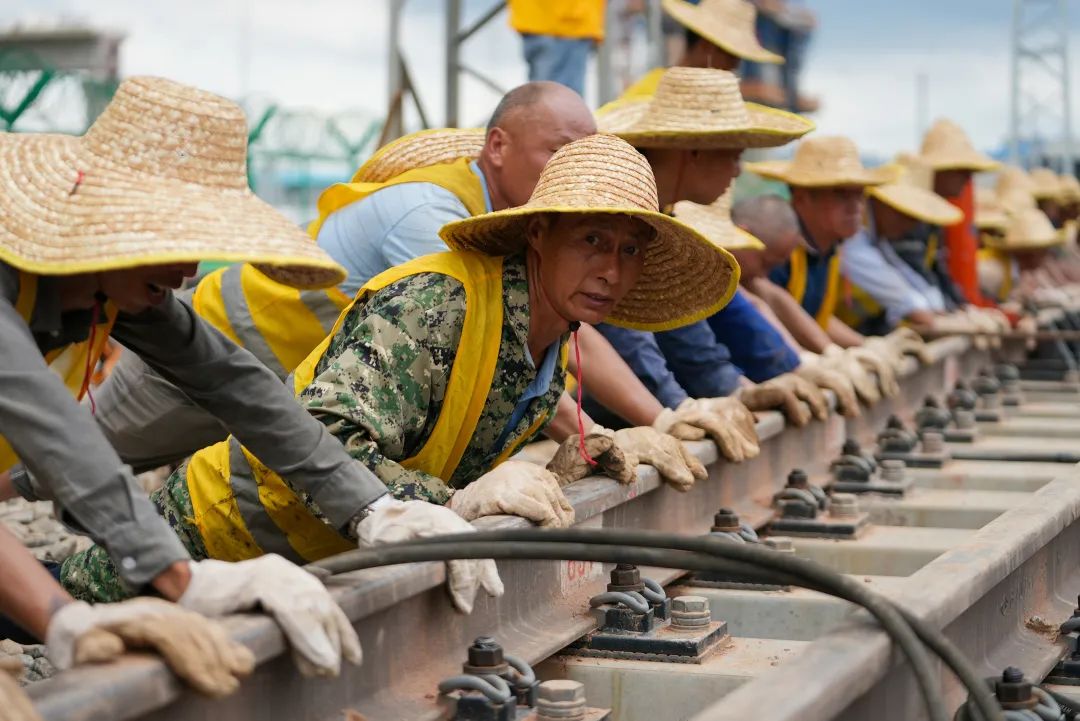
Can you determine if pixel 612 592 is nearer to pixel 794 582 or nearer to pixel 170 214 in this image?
pixel 794 582

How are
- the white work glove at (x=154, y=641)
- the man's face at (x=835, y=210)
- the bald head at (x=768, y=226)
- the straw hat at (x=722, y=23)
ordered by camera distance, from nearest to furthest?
the white work glove at (x=154, y=641)
the straw hat at (x=722, y=23)
the bald head at (x=768, y=226)
the man's face at (x=835, y=210)

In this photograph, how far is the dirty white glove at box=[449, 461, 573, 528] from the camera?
4066 mm

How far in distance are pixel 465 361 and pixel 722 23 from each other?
5.16m

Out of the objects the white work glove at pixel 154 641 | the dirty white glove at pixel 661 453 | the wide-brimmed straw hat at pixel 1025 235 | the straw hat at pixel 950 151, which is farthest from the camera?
the wide-brimmed straw hat at pixel 1025 235

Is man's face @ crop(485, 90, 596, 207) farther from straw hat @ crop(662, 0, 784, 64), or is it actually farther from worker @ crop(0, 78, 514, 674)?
straw hat @ crop(662, 0, 784, 64)

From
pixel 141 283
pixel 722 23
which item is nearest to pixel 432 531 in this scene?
pixel 141 283

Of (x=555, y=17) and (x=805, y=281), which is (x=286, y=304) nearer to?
(x=805, y=281)

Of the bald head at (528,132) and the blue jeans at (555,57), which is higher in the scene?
the bald head at (528,132)

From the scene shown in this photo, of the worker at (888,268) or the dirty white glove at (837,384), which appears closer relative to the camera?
the dirty white glove at (837,384)

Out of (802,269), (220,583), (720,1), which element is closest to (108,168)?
(220,583)

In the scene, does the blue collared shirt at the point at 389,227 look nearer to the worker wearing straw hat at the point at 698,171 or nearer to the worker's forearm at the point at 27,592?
the worker wearing straw hat at the point at 698,171

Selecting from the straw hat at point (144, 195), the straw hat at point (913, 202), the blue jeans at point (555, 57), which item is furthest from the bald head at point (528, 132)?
the straw hat at point (913, 202)

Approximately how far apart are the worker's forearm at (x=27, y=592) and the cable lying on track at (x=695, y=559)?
25.1 inches

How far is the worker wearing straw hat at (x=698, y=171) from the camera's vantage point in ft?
21.1
